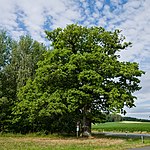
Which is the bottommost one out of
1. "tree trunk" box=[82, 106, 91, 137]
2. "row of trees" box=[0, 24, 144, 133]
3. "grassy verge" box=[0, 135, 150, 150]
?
"grassy verge" box=[0, 135, 150, 150]

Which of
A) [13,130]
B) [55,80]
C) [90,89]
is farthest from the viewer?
[13,130]

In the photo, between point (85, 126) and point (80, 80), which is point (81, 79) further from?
point (85, 126)

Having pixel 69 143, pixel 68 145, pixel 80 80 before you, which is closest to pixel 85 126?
pixel 80 80

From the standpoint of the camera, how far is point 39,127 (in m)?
45.3

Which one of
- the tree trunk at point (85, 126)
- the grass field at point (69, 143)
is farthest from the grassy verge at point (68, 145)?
the tree trunk at point (85, 126)

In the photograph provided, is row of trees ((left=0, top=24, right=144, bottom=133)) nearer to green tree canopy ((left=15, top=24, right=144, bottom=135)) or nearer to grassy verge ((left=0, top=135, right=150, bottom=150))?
green tree canopy ((left=15, top=24, right=144, bottom=135))

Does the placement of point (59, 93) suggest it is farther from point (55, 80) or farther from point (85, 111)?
point (85, 111)

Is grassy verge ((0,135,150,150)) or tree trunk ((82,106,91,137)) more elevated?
tree trunk ((82,106,91,137))

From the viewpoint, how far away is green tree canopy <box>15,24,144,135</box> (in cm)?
3400

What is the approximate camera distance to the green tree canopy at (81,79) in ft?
112

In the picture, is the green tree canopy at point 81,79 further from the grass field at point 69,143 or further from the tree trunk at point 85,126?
the grass field at point 69,143

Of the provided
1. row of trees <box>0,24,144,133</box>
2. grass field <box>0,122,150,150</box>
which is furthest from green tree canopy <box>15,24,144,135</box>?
grass field <box>0,122,150,150</box>

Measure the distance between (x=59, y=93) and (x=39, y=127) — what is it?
12.2 metres

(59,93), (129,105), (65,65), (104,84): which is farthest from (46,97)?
(129,105)
